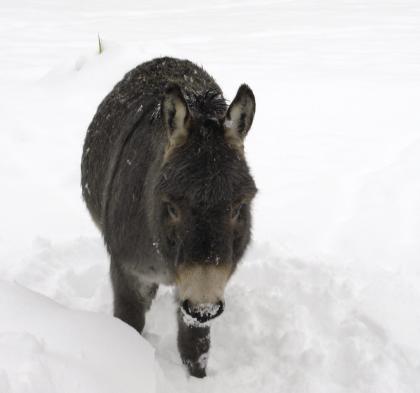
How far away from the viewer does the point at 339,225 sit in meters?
5.53

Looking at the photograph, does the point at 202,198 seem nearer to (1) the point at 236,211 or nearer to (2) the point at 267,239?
(1) the point at 236,211

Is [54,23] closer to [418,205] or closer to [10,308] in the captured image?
[418,205]

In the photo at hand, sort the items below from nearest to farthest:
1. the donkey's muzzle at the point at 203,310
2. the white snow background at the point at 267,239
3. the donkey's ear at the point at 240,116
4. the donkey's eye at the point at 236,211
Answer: the donkey's muzzle at the point at 203,310 < the donkey's eye at the point at 236,211 < the donkey's ear at the point at 240,116 < the white snow background at the point at 267,239

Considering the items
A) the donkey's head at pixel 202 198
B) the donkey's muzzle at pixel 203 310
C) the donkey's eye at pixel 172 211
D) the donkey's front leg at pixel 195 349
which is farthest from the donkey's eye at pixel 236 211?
the donkey's front leg at pixel 195 349

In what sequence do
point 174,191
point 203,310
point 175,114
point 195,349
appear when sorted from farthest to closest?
point 195,349
point 175,114
point 174,191
point 203,310

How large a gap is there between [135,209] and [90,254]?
1964mm

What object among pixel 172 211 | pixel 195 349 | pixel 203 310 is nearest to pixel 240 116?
pixel 172 211

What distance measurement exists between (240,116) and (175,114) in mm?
385

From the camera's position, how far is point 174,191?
2660mm

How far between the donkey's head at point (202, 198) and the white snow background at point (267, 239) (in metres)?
0.75

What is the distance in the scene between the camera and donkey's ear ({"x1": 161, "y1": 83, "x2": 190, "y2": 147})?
2.73m

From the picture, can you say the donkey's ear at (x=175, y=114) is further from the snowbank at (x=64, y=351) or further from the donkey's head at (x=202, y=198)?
the snowbank at (x=64, y=351)

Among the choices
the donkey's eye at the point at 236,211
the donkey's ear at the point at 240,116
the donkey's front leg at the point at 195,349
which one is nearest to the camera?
the donkey's eye at the point at 236,211

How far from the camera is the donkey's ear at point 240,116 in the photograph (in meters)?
2.81
